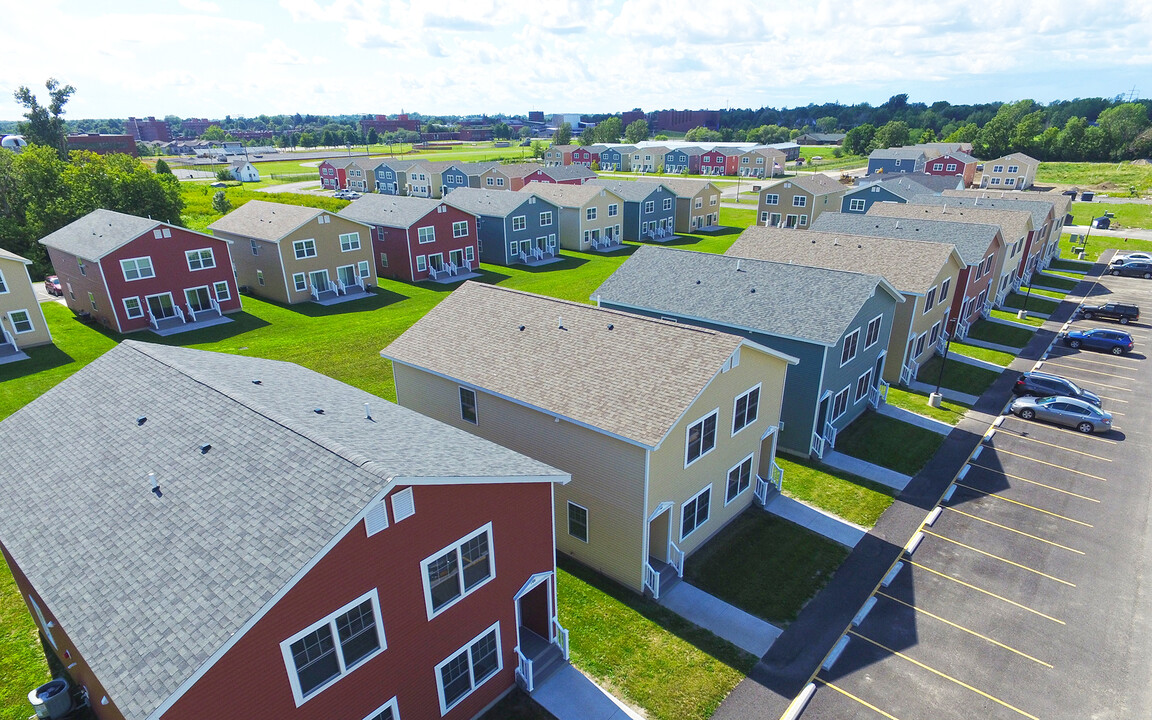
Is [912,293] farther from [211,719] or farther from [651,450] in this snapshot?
[211,719]

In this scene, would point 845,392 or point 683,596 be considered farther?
point 845,392

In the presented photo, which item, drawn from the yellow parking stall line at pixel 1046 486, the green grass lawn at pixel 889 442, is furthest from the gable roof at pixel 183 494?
the yellow parking stall line at pixel 1046 486

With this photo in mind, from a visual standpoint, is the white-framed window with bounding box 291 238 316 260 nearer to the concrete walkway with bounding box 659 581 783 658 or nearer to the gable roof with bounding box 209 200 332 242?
the gable roof with bounding box 209 200 332 242

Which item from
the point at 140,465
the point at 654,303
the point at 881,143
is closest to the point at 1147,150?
the point at 881,143

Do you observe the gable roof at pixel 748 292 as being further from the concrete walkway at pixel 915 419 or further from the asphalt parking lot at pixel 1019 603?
the asphalt parking lot at pixel 1019 603

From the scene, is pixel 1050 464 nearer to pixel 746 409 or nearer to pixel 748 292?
pixel 748 292

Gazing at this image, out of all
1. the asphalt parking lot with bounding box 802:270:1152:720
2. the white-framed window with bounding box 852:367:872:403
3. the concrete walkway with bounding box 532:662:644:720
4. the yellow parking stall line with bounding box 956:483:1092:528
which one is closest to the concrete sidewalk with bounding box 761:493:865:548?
the asphalt parking lot with bounding box 802:270:1152:720
